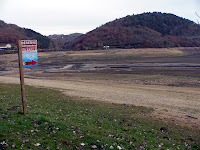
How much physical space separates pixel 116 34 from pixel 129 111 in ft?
305

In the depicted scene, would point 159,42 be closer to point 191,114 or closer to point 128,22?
point 128,22

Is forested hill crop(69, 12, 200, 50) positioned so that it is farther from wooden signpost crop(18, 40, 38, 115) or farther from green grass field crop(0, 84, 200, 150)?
wooden signpost crop(18, 40, 38, 115)

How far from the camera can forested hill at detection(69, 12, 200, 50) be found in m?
93.4

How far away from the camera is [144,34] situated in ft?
332

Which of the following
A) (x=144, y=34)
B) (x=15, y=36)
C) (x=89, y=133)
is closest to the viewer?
(x=89, y=133)

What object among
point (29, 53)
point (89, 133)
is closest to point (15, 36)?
point (29, 53)

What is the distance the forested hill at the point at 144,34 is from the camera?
3679 inches

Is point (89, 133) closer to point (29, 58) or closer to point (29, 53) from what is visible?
point (29, 58)

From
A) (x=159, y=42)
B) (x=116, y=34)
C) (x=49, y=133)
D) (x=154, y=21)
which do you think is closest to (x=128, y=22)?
(x=154, y=21)

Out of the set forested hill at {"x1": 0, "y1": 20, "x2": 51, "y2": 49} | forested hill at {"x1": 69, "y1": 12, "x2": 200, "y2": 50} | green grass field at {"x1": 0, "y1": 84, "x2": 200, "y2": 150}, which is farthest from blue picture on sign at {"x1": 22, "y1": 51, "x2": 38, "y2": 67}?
forested hill at {"x1": 0, "y1": 20, "x2": 51, "y2": 49}

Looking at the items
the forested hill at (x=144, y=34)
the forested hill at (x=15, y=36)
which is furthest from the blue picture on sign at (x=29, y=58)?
the forested hill at (x=15, y=36)

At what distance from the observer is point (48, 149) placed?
5793 mm

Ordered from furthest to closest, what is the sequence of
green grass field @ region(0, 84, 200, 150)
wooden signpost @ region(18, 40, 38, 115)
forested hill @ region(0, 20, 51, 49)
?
forested hill @ region(0, 20, 51, 49), wooden signpost @ region(18, 40, 38, 115), green grass field @ region(0, 84, 200, 150)

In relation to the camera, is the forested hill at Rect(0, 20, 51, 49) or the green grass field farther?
the forested hill at Rect(0, 20, 51, 49)
